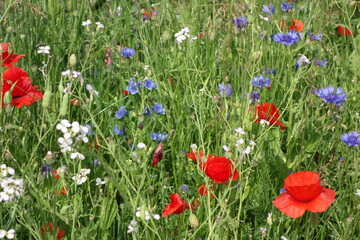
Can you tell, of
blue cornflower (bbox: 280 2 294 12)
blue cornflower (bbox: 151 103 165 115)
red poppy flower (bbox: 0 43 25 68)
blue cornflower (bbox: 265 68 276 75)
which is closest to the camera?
red poppy flower (bbox: 0 43 25 68)

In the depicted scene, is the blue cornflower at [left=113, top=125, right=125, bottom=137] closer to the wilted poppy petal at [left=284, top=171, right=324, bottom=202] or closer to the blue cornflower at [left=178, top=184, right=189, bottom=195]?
the blue cornflower at [left=178, top=184, right=189, bottom=195]

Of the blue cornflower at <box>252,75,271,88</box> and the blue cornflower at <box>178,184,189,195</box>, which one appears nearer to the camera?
the blue cornflower at <box>178,184,189,195</box>

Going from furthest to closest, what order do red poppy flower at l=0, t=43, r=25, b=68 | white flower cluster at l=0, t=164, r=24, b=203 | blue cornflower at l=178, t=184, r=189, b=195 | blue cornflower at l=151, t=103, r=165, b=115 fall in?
blue cornflower at l=151, t=103, r=165, b=115
red poppy flower at l=0, t=43, r=25, b=68
blue cornflower at l=178, t=184, r=189, b=195
white flower cluster at l=0, t=164, r=24, b=203

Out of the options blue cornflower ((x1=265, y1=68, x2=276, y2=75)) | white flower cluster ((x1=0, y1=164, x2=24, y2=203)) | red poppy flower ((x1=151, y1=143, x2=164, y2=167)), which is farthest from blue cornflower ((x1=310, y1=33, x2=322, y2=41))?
white flower cluster ((x1=0, y1=164, x2=24, y2=203))

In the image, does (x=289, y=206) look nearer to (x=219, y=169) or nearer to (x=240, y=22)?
(x=219, y=169)

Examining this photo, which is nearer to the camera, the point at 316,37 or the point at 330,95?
the point at 330,95

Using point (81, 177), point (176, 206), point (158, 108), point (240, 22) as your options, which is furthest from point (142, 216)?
point (240, 22)

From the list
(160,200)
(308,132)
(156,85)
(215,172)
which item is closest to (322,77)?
(308,132)

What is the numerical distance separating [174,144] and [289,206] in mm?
555

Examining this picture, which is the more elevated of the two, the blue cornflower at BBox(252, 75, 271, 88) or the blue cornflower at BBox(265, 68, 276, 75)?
the blue cornflower at BBox(252, 75, 271, 88)

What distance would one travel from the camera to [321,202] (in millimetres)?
1370

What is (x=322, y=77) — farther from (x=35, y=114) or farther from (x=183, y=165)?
(x=35, y=114)

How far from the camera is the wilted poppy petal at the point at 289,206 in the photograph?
1368 mm

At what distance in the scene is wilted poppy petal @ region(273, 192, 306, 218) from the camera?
1368 millimetres
